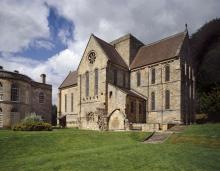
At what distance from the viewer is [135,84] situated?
1752 inches

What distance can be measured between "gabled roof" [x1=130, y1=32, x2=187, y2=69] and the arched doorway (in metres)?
10.6

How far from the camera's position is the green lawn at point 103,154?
14.8 meters

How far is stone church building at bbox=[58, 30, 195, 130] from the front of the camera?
38.1 meters

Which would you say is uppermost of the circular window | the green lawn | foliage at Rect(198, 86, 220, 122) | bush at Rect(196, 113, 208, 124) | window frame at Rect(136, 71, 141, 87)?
the circular window

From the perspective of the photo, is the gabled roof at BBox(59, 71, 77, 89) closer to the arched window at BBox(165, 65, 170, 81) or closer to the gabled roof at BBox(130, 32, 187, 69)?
the gabled roof at BBox(130, 32, 187, 69)

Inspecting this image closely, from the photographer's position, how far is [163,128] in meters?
32.4

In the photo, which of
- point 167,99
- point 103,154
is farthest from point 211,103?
point 103,154

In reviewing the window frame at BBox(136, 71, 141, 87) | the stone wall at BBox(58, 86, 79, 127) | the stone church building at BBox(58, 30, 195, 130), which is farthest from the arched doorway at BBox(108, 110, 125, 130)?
the stone wall at BBox(58, 86, 79, 127)

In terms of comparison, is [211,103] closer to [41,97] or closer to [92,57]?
[92,57]

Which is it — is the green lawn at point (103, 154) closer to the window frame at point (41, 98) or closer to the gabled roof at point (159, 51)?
the gabled roof at point (159, 51)

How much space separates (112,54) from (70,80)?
14.6 metres

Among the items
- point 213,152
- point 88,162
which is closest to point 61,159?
point 88,162

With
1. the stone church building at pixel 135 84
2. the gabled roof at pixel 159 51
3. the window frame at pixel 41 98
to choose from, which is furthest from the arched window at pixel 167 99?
the window frame at pixel 41 98

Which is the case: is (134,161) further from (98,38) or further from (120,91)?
(98,38)
